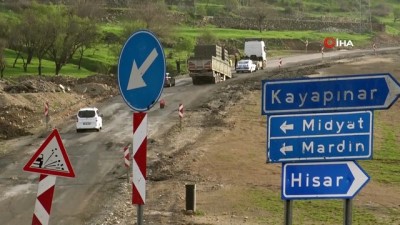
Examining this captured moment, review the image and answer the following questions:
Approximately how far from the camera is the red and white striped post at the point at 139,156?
7.26 meters

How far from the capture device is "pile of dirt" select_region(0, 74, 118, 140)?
3938cm

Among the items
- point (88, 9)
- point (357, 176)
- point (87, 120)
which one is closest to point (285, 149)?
point (357, 176)

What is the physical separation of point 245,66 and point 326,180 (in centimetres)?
6022

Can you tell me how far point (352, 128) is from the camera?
6.85 metres

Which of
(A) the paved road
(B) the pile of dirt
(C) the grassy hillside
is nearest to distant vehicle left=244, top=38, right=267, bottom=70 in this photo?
(C) the grassy hillside

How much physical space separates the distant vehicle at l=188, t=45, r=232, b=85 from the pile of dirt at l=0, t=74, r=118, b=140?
241 inches

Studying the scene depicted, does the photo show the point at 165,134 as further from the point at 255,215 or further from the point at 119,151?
the point at 255,215

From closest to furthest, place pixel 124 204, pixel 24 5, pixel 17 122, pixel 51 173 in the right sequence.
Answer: pixel 51 173
pixel 124 204
pixel 17 122
pixel 24 5

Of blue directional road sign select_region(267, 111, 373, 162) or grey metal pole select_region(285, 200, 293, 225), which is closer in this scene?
blue directional road sign select_region(267, 111, 373, 162)

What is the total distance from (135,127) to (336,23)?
5037 inches

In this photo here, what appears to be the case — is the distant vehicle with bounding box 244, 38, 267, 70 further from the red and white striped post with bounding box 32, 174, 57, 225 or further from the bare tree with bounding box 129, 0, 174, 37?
the red and white striped post with bounding box 32, 174, 57, 225

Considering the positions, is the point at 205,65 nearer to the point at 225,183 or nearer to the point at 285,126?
the point at 225,183

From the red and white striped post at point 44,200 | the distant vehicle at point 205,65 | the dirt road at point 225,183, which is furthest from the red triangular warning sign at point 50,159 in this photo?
the distant vehicle at point 205,65

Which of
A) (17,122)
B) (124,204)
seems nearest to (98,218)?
(124,204)
